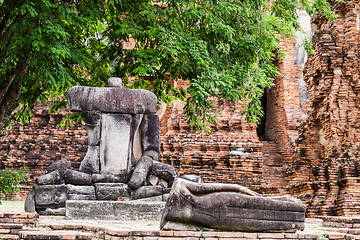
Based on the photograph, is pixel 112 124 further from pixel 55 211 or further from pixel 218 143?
pixel 218 143

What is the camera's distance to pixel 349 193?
12234 millimetres

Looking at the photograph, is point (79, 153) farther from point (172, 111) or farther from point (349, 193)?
point (349, 193)

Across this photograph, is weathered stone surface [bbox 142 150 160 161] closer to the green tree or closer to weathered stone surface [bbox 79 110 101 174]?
weathered stone surface [bbox 79 110 101 174]

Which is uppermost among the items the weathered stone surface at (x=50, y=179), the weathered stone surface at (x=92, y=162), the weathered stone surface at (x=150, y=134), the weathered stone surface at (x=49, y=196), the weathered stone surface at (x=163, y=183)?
Answer: the weathered stone surface at (x=150, y=134)

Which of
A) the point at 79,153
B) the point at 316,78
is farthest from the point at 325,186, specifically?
the point at 79,153

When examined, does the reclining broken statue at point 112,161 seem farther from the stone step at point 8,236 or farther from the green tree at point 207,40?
the green tree at point 207,40

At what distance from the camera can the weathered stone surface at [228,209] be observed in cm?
518

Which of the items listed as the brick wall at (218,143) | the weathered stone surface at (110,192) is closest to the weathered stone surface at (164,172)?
the weathered stone surface at (110,192)

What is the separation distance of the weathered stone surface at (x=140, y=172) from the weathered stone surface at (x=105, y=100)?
758 mm

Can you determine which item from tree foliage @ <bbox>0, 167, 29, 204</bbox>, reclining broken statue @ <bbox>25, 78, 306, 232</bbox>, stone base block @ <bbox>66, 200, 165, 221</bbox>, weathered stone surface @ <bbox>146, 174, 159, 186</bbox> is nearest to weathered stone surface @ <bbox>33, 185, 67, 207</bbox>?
reclining broken statue @ <bbox>25, 78, 306, 232</bbox>

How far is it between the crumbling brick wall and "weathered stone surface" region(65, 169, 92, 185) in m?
6.48

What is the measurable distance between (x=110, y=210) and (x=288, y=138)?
1169 centimetres

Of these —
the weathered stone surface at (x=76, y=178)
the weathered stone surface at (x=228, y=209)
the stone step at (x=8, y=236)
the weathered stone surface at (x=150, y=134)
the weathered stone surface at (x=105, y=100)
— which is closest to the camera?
the weathered stone surface at (x=228, y=209)

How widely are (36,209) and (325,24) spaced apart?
31.9 feet
